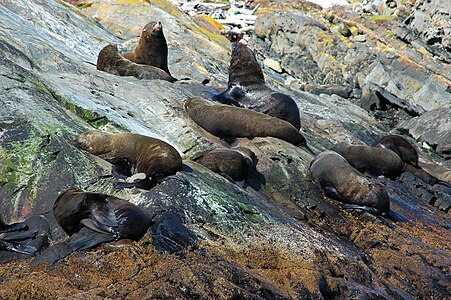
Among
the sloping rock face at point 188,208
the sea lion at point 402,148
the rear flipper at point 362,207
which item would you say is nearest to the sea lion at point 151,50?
the sloping rock face at point 188,208

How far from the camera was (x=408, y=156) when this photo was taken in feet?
40.7

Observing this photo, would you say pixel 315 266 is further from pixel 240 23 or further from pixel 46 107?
pixel 240 23

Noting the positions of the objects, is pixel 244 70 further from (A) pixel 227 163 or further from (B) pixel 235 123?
(A) pixel 227 163

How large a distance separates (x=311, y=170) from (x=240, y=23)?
2783cm

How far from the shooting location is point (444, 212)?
1048cm

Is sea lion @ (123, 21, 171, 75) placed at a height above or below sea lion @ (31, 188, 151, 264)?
below

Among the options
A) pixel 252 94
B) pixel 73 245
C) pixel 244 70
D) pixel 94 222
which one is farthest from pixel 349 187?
pixel 73 245

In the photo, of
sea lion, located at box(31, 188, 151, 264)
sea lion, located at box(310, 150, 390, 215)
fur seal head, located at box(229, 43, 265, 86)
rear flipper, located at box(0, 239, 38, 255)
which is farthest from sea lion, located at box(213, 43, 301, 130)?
rear flipper, located at box(0, 239, 38, 255)

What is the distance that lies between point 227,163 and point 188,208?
1870 mm

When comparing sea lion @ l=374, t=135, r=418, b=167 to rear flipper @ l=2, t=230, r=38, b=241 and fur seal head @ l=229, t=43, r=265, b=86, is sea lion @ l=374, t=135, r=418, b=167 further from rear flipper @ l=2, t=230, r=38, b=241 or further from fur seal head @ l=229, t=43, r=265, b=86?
rear flipper @ l=2, t=230, r=38, b=241

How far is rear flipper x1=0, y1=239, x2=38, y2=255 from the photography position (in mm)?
5211

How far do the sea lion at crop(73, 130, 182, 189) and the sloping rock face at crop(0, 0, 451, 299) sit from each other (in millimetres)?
195

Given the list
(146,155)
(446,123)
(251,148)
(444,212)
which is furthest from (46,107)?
(446,123)

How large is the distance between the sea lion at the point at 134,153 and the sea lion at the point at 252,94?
4.37 meters
